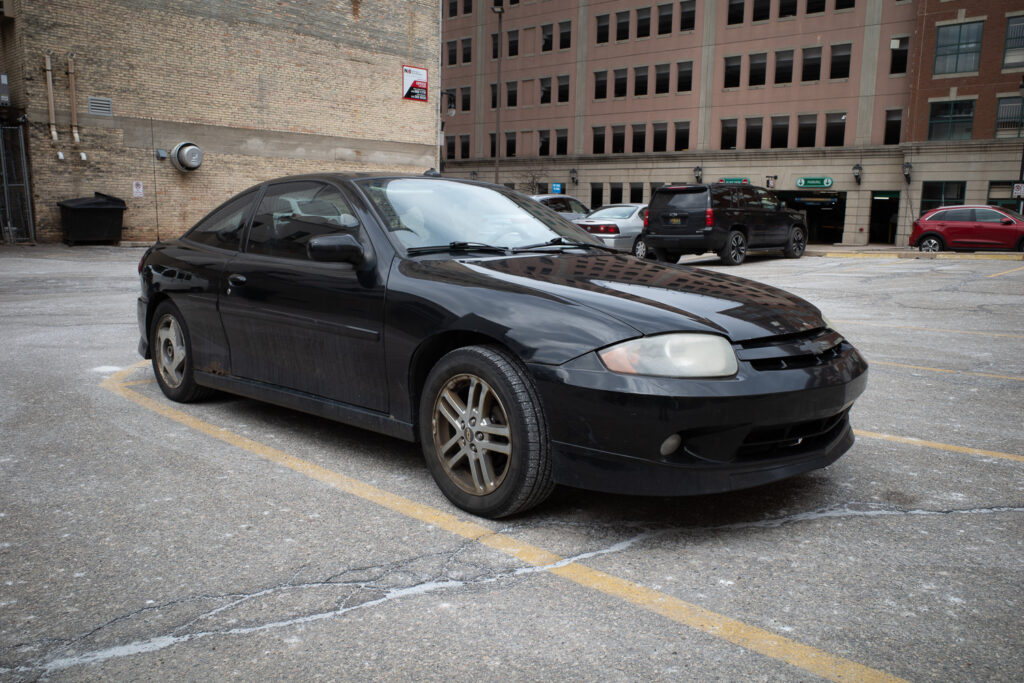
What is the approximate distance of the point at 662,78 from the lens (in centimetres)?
4903

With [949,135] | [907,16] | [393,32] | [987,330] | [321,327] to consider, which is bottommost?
[987,330]

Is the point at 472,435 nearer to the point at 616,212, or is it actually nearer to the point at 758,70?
the point at 616,212

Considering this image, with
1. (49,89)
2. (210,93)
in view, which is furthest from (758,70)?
(49,89)

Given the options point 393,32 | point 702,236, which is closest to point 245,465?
point 702,236

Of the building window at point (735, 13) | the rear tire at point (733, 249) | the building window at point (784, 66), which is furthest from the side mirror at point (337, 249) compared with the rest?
the building window at point (735, 13)

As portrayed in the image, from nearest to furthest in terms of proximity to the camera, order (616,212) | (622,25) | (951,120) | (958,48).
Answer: (616,212), (958,48), (951,120), (622,25)

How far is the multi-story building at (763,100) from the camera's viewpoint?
3903cm

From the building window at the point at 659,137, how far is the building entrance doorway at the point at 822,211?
7326 millimetres

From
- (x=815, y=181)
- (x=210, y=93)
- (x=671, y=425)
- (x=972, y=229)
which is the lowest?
(x=671, y=425)

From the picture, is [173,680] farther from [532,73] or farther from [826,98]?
[532,73]

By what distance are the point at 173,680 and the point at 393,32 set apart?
1289 inches

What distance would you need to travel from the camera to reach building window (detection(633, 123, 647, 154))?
164 ft

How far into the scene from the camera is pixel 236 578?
2893 millimetres

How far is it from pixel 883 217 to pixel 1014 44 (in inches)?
374
